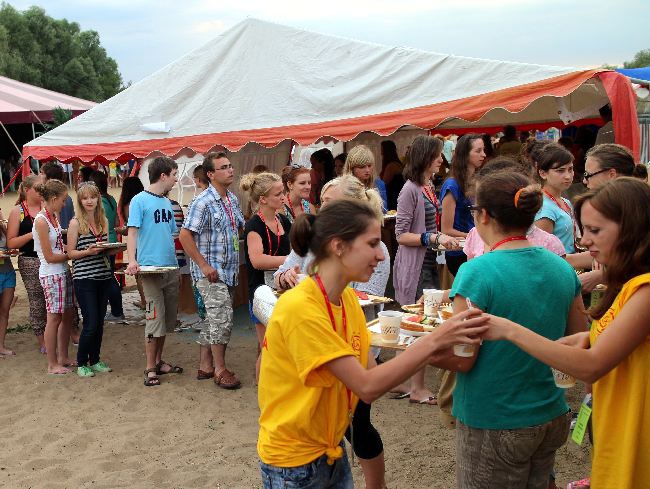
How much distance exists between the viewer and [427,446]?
15.2ft

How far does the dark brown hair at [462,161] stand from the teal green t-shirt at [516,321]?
3.11m

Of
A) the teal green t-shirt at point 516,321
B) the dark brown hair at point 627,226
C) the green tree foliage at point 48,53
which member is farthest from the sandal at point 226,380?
the green tree foliage at point 48,53

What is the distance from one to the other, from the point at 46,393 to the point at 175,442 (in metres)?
1.85

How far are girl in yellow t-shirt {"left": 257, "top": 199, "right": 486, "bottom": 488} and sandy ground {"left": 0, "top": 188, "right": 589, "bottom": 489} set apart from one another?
6.98ft

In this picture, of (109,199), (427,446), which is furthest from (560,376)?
(109,199)

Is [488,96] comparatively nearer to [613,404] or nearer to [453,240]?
[453,240]

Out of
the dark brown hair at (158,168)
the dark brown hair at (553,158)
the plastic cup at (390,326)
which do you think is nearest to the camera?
the plastic cup at (390,326)

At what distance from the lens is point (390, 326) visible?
3053 millimetres

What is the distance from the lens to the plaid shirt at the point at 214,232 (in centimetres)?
591

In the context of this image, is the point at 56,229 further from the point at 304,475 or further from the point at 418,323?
the point at 304,475

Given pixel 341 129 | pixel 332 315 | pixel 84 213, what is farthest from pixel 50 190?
pixel 332 315

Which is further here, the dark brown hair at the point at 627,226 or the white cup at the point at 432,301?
the white cup at the point at 432,301

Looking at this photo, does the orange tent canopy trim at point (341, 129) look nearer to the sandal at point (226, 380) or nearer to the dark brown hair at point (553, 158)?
the dark brown hair at point (553, 158)

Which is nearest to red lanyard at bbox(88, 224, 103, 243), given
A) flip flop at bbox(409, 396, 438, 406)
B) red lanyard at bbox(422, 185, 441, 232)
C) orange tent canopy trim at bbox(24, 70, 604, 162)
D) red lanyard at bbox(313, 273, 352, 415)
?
orange tent canopy trim at bbox(24, 70, 604, 162)
